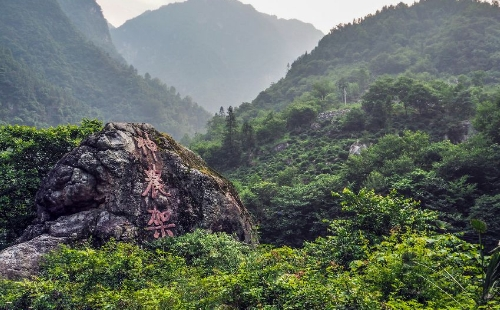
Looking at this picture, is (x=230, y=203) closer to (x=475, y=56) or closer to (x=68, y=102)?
(x=475, y=56)

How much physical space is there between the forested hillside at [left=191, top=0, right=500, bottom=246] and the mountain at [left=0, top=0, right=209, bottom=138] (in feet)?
138

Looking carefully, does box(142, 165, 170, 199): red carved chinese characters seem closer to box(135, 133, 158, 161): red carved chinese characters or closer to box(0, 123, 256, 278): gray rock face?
box(0, 123, 256, 278): gray rock face

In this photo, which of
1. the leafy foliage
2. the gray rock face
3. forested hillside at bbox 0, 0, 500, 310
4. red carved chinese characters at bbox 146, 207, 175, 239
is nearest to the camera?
forested hillside at bbox 0, 0, 500, 310

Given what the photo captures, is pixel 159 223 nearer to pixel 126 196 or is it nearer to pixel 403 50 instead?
pixel 126 196

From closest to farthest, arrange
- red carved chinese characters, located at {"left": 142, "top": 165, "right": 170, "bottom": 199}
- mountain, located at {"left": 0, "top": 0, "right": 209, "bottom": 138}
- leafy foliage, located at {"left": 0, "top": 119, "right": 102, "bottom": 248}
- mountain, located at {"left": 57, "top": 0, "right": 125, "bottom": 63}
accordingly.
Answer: red carved chinese characters, located at {"left": 142, "top": 165, "right": 170, "bottom": 199}
leafy foliage, located at {"left": 0, "top": 119, "right": 102, "bottom": 248}
mountain, located at {"left": 0, "top": 0, "right": 209, "bottom": 138}
mountain, located at {"left": 57, "top": 0, "right": 125, "bottom": 63}

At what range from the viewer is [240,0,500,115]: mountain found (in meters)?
45.5

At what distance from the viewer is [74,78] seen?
287 feet

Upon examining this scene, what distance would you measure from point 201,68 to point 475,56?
156 meters

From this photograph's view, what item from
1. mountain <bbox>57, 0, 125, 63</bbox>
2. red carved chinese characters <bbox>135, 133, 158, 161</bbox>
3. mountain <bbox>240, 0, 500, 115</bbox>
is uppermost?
mountain <bbox>57, 0, 125, 63</bbox>

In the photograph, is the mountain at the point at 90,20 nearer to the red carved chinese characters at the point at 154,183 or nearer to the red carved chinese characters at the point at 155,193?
the red carved chinese characters at the point at 155,193

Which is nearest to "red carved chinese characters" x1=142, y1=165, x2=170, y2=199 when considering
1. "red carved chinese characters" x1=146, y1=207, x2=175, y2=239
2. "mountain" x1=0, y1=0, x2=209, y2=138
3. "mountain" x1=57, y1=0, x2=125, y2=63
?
"red carved chinese characters" x1=146, y1=207, x2=175, y2=239

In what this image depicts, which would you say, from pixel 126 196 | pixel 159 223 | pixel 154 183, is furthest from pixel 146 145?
pixel 159 223

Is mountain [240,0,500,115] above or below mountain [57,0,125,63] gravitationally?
below

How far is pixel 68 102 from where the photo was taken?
72.1 meters
